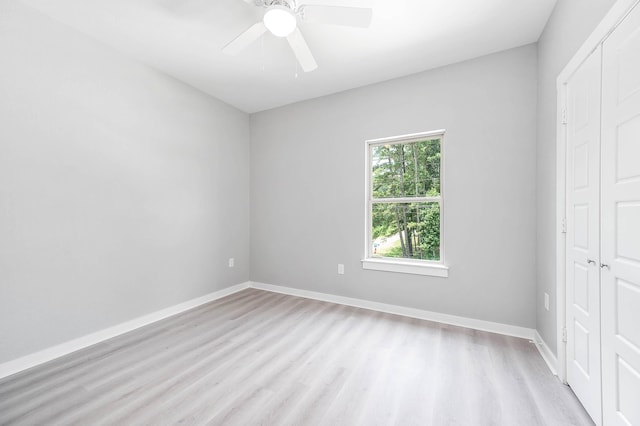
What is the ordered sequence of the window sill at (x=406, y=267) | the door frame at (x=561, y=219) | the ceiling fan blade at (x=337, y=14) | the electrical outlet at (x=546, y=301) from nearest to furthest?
the ceiling fan blade at (x=337, y=14)
the door frame at (x=561, y=219)
the electrical outlet at (x=546, y=301)
the window sill at (x=406, y=267)

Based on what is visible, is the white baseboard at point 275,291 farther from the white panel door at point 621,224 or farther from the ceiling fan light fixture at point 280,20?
the ceiling fan light fixture at point 280,20

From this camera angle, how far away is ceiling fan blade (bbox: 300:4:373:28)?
5.34 ft

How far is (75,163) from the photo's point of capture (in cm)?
223

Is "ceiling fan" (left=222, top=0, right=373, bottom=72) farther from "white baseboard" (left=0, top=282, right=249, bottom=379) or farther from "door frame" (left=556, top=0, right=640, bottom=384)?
"white baseboard" (left=0, top=282, right=249, bottom=379)

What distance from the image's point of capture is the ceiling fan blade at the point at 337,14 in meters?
1.63

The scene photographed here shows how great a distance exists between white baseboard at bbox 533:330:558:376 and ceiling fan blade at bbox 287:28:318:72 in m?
2.96

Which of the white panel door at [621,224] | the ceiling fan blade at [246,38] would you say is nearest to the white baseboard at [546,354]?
the white panel door at [621,224]

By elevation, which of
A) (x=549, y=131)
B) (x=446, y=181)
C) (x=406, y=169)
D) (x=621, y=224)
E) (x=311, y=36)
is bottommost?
(x=621, y=224)

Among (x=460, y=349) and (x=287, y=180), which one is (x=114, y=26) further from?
(x=460, y=349)

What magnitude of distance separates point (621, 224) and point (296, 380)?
2042 millimetres

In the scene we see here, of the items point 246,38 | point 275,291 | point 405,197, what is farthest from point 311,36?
point 275,291

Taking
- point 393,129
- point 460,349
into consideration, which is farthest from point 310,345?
point 393,129

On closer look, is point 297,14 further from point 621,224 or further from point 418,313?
point 418,313

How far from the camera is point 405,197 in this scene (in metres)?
3.08
